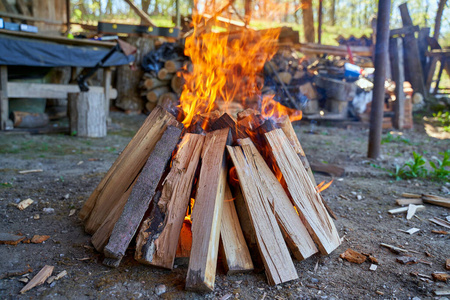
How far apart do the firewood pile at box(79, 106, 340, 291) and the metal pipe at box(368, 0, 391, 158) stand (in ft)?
10.5

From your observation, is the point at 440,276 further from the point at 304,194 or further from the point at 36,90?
the point at 36,90

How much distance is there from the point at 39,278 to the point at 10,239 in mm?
620

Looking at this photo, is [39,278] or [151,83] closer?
[39,278]

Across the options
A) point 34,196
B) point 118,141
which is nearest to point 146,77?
point 118,141

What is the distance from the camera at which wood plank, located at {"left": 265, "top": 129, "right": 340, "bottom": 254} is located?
96.0 inches

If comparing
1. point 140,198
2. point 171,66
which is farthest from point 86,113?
point 140,198

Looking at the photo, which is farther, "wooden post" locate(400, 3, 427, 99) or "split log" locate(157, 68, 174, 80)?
"wooden post" locate(400, 3, 427, 99)

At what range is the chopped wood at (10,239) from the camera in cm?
244

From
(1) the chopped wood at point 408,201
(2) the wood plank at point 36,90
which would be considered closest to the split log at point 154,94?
(2) the wood plank at point 36,90

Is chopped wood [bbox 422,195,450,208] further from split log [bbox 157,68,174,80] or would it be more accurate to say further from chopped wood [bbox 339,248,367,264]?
split log [bbox 157,68,174,80]

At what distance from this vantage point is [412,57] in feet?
34.5

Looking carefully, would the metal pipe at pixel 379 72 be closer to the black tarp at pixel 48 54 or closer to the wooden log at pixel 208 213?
the wooden log at pixel 208 213

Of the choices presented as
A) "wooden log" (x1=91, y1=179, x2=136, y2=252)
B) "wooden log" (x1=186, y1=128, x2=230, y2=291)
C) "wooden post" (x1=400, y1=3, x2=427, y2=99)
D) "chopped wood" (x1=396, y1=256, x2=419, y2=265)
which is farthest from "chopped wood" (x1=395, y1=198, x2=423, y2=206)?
"wooden post" (x1=400, y1=3, x2=427, y2=99)

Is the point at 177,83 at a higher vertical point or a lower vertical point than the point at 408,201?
higher
